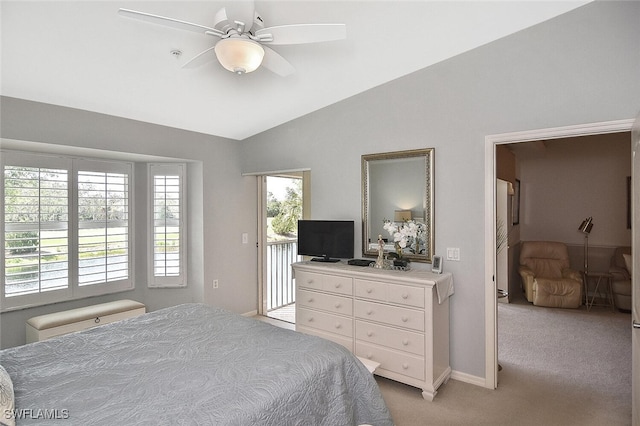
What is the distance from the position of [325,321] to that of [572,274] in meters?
4.30

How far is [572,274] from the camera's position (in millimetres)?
5445

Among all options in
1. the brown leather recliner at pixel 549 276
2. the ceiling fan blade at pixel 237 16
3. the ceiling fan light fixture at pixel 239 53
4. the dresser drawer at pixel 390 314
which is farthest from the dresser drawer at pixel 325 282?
the brown leather recliner at pixel 549 276

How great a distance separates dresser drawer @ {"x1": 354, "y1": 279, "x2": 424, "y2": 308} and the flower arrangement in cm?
44

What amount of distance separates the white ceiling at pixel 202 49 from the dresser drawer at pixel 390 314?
6.95 feet

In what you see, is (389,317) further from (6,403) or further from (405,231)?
(6,403)

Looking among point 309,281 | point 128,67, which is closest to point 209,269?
point 309,281

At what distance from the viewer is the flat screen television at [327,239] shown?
372 cm

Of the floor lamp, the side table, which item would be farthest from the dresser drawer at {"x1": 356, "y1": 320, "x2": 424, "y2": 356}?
the floor lamp

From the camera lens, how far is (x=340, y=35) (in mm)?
1955

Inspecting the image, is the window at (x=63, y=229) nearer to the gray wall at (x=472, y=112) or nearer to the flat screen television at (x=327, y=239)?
the flat screen television at (x=327, y=239)

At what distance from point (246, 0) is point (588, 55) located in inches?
95.5

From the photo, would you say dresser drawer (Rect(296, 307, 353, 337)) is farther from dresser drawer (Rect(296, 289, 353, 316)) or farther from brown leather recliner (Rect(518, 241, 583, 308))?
brown leather recliner (Rect(518, 241, 583, 308))

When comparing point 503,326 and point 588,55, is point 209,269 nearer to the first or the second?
point 503,326

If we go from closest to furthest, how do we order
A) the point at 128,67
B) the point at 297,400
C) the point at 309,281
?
the point at 297,400 < the point at 128,67 < the point at 309,281
